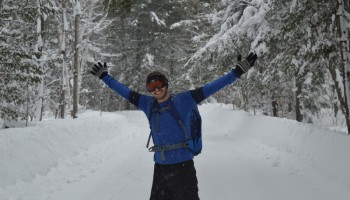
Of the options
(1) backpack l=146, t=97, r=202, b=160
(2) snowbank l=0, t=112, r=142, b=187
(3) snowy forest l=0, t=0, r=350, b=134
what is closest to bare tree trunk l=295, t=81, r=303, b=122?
(3) snowy forest l=0, t=0, r=350, b=134

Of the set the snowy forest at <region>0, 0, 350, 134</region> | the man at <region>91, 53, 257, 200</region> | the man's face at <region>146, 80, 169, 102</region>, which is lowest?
the man at <region>91, 53, 257, 200</region>

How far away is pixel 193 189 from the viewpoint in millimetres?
4082

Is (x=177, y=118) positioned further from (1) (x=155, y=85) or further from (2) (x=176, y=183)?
(2) (x=176, y=183)

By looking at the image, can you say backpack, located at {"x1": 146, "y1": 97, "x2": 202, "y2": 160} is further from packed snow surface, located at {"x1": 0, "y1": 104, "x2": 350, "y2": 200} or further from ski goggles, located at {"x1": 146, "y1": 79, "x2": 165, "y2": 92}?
packed snow surface, located at {"x1": 0, "y1": 104, "x2": 350, "y2": 200}

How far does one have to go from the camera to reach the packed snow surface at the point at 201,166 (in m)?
7.31

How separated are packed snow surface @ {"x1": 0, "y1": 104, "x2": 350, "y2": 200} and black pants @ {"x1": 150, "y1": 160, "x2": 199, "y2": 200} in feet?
10.1

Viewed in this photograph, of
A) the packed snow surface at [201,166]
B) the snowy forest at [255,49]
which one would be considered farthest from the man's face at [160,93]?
the snowy forest at [255,49]

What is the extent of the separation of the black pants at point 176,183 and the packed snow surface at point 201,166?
3072mm

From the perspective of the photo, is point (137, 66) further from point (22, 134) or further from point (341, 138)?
point (341, 138)

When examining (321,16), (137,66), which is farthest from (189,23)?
(321,16)

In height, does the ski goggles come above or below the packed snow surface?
above

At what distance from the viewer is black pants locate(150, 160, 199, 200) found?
13.3 ft

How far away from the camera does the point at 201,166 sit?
1027 centimetres

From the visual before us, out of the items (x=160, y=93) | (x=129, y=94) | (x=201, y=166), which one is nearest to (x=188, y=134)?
(x=160, y=93)
